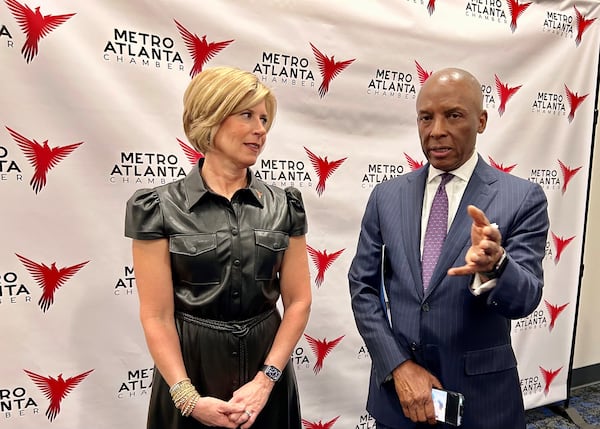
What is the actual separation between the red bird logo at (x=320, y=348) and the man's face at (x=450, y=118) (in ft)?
4.38

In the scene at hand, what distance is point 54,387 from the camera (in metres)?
1.87

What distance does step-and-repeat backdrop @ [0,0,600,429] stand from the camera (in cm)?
178

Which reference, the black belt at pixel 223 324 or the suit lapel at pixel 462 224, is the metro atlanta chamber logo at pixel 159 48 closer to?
the black belt at pixel 223 324

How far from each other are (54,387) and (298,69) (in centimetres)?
175

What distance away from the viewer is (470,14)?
8.38 feet

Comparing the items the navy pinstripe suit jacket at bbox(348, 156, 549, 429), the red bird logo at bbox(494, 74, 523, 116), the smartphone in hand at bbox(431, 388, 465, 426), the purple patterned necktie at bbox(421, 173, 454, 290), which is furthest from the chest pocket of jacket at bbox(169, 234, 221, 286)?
the red bird logo at bbox(494, 74, 523, 116)

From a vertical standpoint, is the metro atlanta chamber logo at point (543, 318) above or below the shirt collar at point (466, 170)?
below

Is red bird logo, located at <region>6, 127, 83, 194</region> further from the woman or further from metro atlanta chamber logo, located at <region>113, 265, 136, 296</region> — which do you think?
the woman

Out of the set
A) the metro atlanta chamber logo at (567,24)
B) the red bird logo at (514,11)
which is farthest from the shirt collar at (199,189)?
the metro atlanta chamber logo at (567,24)

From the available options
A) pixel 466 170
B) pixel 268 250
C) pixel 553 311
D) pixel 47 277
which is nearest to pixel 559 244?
pixel 553 311

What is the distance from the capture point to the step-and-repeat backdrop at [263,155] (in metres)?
1.78

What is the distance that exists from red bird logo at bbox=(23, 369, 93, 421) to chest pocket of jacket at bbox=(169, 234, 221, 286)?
1.01 meters

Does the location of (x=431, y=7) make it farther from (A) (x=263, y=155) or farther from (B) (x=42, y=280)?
(B) (x=42, y=280)

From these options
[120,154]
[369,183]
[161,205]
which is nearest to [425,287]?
[161,205]
